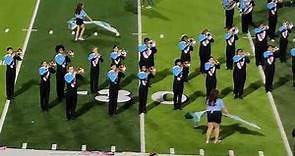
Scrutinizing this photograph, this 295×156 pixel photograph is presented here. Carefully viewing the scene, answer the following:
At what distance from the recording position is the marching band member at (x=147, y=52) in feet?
71.3

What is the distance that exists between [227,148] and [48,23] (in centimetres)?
987

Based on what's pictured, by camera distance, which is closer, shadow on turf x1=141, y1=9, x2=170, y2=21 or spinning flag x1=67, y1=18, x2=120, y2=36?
spinning flag x1=67, y1=18, x2=120, y2=36

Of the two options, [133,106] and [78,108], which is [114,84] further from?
[78,108]

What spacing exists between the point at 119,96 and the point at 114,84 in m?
1.32

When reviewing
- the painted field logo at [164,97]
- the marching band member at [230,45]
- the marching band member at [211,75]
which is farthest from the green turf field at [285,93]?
the painted field logo at [164,97]

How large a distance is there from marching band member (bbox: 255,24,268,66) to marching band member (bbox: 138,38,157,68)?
3.25 m

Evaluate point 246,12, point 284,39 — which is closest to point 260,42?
point 284,39

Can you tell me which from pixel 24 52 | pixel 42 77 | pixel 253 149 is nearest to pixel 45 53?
pixel 24 52

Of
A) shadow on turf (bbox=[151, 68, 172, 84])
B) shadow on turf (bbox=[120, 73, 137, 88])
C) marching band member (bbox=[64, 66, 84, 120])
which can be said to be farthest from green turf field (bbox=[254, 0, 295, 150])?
marching band member (bbox=[64, 66, 84, 120])

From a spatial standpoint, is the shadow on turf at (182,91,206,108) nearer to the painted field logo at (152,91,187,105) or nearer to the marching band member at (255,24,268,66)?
the painted field logo at (152,91,187,105)

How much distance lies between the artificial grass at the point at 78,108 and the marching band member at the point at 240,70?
271 cm

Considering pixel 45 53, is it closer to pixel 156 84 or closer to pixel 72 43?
pixel 72 43

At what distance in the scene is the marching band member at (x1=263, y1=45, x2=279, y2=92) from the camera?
2125 centimetres

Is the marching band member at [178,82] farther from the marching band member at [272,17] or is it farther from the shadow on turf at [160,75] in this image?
the marching band member at [272,17]
